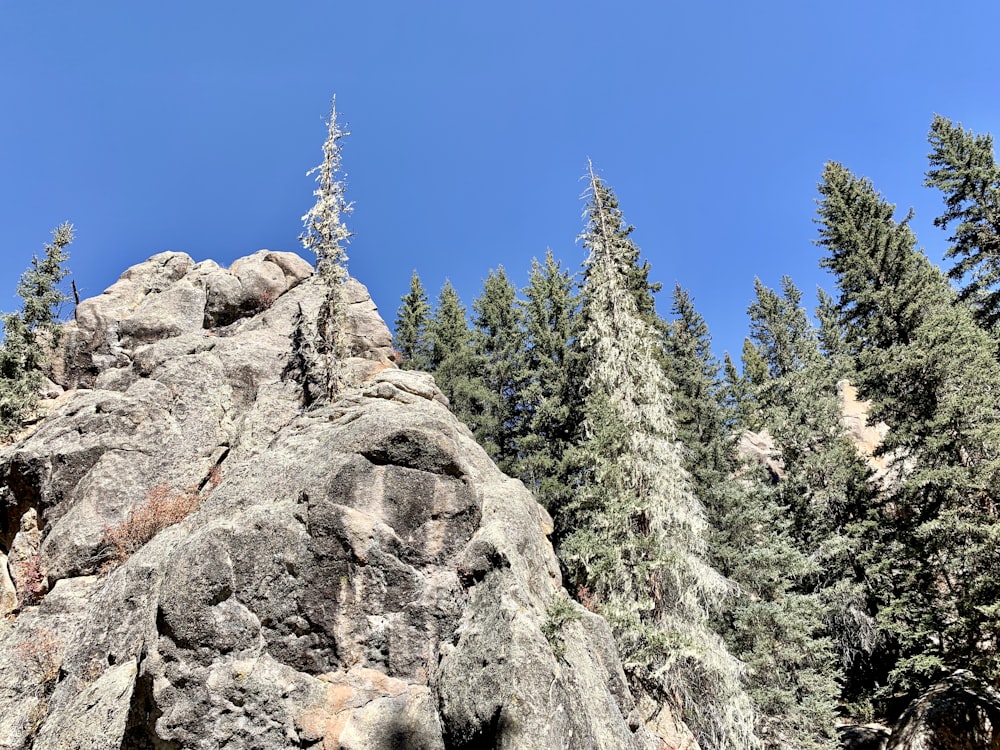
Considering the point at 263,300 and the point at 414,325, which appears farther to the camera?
the point at 414,325

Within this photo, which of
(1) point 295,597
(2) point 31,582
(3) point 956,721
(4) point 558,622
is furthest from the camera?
(3) point 956,721

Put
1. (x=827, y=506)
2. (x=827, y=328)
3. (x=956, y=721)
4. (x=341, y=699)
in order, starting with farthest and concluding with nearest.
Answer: (x=827, y=328) → (x=827, y=506) → (x=956, y=721) → (x=341, y=699)

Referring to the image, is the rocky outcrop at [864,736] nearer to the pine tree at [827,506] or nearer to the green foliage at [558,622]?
the pine tree at [827,506]

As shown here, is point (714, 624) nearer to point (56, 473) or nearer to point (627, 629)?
point (627, 629)

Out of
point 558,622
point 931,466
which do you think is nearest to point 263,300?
point 558,622

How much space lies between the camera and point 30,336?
21297mm

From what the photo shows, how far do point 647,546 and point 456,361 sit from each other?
1537 cm

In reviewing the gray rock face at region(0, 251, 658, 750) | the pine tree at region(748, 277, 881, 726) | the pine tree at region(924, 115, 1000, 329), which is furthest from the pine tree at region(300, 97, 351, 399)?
the pine tree at region(924, 115, 1000, 329)

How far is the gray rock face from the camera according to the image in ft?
25.7

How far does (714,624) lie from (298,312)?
62.6 feet

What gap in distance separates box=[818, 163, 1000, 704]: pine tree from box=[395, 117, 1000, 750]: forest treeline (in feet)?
0.25

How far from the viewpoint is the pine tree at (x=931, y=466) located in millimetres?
15148

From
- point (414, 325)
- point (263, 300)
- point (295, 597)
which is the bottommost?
point (295, 597)

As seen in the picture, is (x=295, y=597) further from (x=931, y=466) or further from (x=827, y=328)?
(x=827, y=328)
